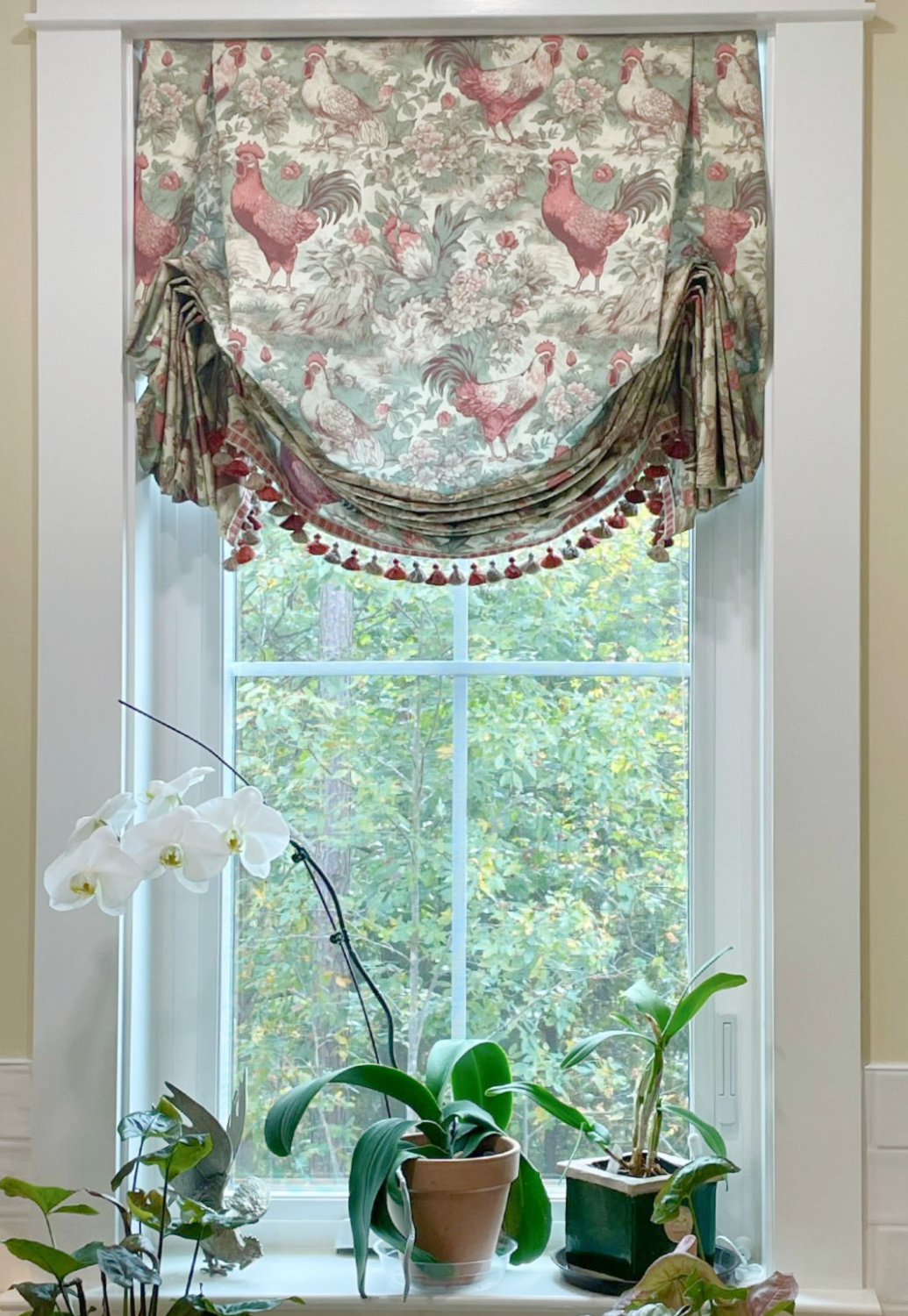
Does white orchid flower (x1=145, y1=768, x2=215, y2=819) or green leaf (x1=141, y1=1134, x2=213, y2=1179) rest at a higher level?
white orchid flower (x1=145, y1=768, x2=215, y2=819)

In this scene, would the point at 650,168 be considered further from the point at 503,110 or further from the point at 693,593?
the point at 693,593

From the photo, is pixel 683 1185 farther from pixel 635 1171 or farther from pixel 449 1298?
pixel 449 1298

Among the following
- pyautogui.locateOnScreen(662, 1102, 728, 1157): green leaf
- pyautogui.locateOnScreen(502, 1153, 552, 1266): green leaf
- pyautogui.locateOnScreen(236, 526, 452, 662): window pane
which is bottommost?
pyautogui.locateOnScreen(502, 1153, 552, 1266): green leaf

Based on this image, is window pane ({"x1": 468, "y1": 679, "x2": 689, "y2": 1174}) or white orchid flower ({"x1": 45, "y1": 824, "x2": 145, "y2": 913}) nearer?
white orchid flower ({"x1": 45, "y1": 824, "x2": 145, "y2": 913})

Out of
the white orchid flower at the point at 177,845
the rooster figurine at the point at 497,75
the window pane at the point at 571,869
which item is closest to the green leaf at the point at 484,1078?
the window pane at the point at 571,869

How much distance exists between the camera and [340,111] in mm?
1739

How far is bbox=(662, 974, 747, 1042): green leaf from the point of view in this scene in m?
1.66

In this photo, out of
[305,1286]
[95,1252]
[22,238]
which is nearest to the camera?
[95,1252]

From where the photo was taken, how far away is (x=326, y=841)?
1.86 metres

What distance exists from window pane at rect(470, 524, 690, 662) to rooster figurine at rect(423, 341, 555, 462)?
0.82ft

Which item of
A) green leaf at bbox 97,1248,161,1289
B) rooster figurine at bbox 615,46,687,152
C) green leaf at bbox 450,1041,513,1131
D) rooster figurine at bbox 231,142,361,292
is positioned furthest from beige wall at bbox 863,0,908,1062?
green leaf at bbox 97,1248,161,1289

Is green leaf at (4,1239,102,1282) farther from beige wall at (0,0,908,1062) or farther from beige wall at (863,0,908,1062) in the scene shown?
beige wall at (863,0,908,1062)

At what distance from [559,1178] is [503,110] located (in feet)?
4.88

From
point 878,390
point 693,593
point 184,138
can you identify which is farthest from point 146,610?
point 878,390
